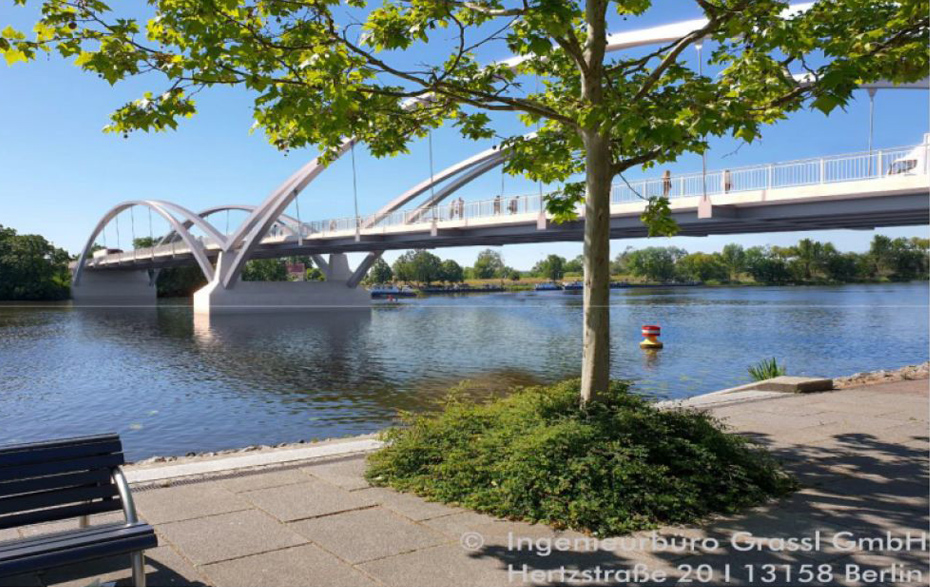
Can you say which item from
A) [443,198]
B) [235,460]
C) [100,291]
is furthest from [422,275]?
[235,460]

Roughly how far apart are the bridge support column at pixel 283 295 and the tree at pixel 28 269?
31.3 metres

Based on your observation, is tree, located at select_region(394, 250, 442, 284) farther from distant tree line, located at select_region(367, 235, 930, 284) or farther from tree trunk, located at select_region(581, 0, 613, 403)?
tree trunk, located at select_region(581, 0, 613, 403)

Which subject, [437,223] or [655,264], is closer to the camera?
[437,223]

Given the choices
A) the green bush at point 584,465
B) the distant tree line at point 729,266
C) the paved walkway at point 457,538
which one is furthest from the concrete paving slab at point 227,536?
the distant tree line at point 729,266

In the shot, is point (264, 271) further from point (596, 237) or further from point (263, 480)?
point (596, 237)

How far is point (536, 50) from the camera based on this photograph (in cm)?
476

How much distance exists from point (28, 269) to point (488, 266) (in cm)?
8988

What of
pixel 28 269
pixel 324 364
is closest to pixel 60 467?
pixel 324 364

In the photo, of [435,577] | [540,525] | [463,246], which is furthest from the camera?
[463,246]

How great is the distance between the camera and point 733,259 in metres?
128

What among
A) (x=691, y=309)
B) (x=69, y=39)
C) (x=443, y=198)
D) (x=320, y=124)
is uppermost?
(x=443, y=198)

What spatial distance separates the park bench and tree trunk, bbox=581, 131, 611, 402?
10.9 ft

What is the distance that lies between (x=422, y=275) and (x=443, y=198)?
267 feet

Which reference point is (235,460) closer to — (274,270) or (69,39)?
(69,39)
